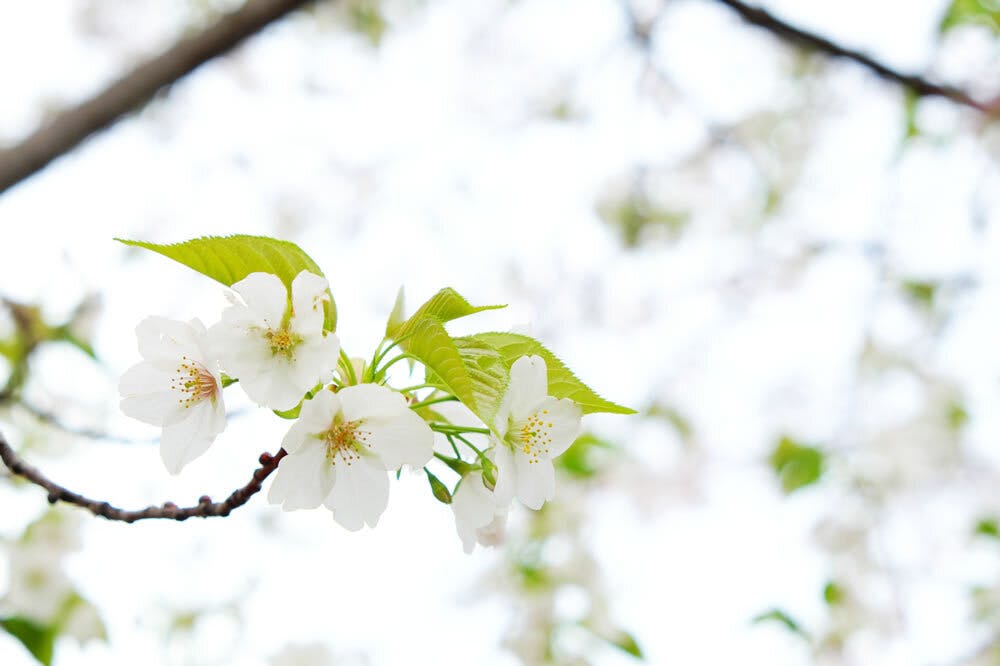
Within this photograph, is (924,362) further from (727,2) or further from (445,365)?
(445,365)

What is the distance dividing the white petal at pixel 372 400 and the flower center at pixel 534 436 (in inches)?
5.0

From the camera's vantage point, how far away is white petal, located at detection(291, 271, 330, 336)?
82 cm

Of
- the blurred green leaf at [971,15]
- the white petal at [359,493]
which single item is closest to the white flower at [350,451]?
the white petal at [359,493]

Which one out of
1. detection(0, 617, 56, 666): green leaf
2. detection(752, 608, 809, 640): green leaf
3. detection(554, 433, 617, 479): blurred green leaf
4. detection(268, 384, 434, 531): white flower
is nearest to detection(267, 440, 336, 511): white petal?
detection(268, 384, 434, 531): white flower

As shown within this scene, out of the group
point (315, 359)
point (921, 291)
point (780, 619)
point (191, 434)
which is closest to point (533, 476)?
point (315, 359)

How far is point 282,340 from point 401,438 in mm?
150

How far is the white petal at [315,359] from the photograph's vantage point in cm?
82

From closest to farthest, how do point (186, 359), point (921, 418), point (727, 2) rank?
point (186, 359), point (727, 2), point (921, 418)

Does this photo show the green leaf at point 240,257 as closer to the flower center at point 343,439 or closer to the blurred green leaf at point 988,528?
the flower center at point 343,439

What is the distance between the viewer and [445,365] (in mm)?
797

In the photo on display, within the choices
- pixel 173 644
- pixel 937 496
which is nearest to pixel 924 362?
pixel 937 496

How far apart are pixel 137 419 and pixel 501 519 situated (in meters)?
0.42

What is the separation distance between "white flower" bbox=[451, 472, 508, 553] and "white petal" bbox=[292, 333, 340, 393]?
0.67 ft

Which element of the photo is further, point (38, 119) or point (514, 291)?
point (514, 291)
